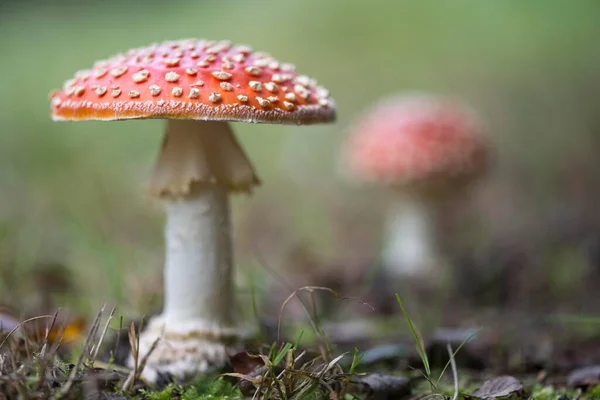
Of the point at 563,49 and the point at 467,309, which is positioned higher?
the point at 563,49

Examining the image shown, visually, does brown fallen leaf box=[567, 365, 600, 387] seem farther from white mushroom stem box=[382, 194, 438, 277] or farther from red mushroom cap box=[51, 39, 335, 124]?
white mushroom stem box=[382, 194, 438, 277]

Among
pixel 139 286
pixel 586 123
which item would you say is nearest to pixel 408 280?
pixel 139 286

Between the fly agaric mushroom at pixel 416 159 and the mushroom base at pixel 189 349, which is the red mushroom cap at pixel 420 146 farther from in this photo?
the mushroom base at pixel 189 349

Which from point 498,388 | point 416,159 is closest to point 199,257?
point 498,388

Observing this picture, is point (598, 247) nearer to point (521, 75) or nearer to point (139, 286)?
point (139, 286)

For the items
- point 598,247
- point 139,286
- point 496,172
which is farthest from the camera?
point 496,172

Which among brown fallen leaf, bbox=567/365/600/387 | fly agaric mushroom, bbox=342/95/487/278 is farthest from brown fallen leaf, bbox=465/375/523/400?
fly agaric mushroom, bbox=342/95/487/278

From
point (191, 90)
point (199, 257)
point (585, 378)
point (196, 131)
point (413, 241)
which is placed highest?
point (191, 90)

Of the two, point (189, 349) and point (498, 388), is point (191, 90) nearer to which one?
point (189, 349)
